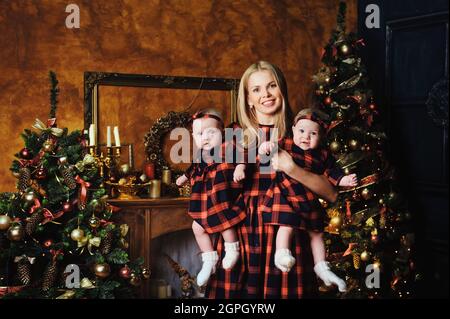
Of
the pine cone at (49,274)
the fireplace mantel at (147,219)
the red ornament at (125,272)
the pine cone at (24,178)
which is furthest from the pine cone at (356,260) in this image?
the pine cone at (24,178)

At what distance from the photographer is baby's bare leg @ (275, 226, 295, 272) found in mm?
2820

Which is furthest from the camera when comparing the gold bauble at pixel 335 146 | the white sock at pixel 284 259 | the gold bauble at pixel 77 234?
the gold bauble at pixel 335 146

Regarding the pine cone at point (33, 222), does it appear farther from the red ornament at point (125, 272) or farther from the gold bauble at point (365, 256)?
the gold bauble at point (365, 256)

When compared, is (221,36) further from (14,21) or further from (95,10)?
(14,21)

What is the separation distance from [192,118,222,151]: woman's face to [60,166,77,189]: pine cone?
1.28 m

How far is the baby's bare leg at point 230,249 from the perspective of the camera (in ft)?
9.49

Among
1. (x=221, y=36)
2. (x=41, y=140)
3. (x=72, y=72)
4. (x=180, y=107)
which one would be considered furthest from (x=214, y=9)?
(x=41, y=140)

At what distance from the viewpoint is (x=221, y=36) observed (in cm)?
522

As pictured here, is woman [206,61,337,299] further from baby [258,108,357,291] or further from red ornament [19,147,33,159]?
red ornament [19,147,33,159]

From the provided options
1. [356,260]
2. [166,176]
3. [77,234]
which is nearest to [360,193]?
[356,260]

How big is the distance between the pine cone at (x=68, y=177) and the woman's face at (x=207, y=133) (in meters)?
1.28

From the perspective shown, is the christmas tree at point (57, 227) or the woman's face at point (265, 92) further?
the christmas tree at point (57, 227)

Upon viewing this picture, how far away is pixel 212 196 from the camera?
114 inches

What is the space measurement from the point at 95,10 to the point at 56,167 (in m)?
1.49
